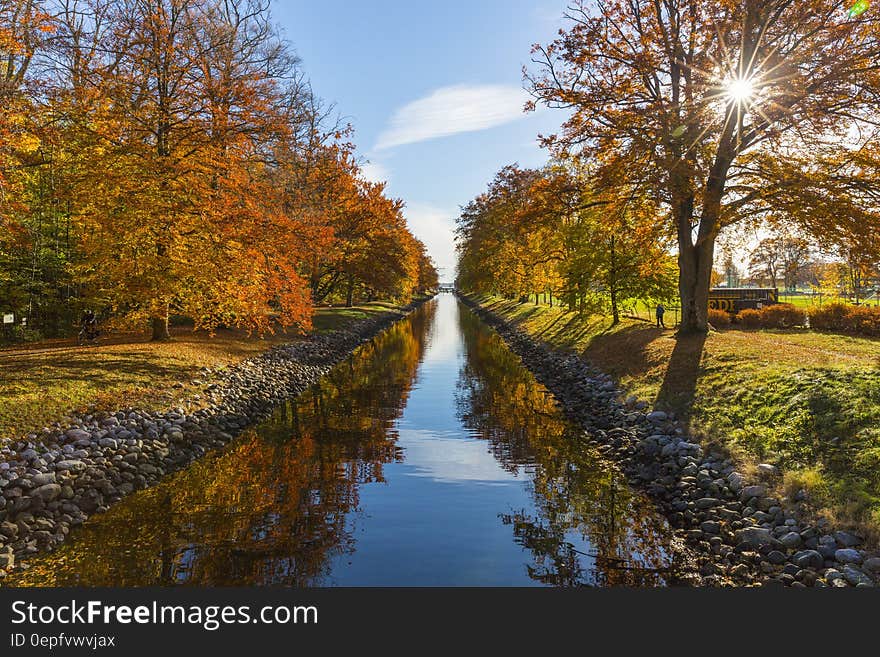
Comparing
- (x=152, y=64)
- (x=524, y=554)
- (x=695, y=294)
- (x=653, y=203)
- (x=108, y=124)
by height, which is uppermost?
(x=152, y=64)

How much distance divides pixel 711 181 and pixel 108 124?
21.0m

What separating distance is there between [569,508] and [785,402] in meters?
5.87

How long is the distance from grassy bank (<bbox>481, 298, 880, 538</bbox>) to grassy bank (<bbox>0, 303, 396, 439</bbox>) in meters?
14.1

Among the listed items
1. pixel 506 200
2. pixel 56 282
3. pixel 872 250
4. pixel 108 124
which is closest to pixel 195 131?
pixel 108 124

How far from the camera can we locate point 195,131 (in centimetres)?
1958

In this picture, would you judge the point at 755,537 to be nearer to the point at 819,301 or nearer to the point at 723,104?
the point at 723,104

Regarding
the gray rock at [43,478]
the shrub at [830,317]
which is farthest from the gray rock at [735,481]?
the shrub at [830,317]

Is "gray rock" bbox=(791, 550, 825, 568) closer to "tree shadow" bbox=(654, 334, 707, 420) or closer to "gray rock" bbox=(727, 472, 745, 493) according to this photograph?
"gray rock" bbox=(727, 472, 745, 493)

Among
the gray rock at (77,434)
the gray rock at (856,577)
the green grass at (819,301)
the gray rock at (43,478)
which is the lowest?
the gray rock at (856,577)

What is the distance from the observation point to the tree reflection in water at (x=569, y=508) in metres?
8.23

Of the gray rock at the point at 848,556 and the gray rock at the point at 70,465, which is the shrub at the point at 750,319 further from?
the gray rock at the point at 70,465

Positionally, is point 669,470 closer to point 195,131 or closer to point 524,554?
point 524,554

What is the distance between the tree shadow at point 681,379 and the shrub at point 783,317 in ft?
38.8

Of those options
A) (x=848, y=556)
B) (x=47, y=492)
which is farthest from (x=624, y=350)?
(x=47, y=492)
